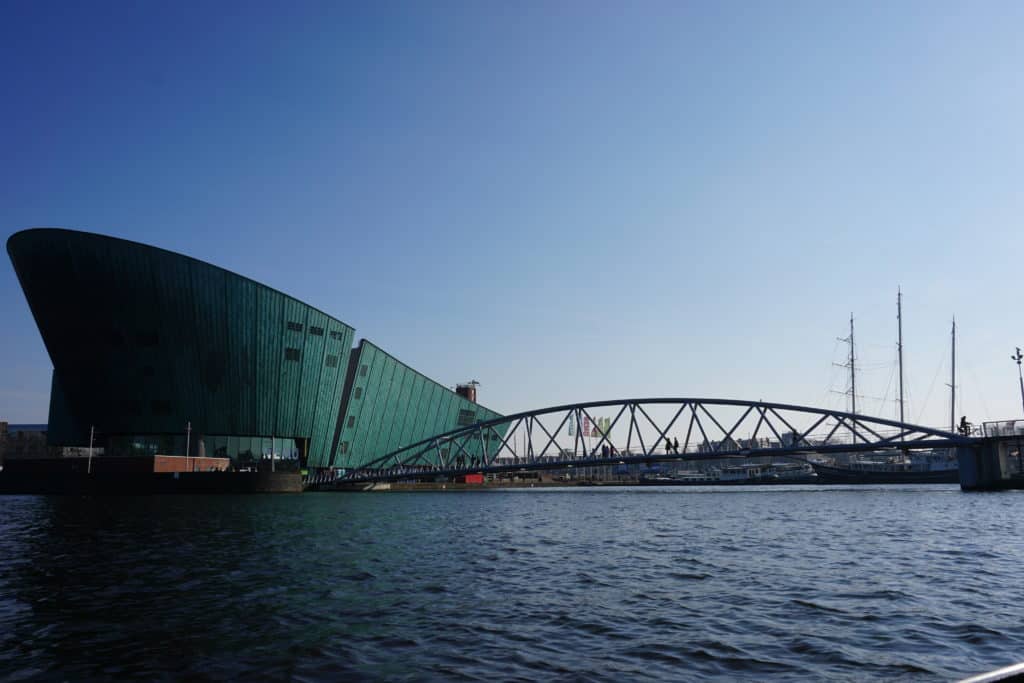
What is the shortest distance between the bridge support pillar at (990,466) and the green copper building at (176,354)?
7384 cm

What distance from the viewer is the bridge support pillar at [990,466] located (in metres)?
77.6

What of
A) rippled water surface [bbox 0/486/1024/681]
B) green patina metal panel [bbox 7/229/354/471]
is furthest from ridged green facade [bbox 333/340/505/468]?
rippled water surface [bbox 0/486/1024/681]

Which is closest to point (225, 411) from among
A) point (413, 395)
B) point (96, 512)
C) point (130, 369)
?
point (130, 369)

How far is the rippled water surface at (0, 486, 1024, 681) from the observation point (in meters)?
11.8

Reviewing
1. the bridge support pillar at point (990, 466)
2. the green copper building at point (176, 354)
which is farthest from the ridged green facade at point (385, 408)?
the bridge support pillar at point (990, 466)

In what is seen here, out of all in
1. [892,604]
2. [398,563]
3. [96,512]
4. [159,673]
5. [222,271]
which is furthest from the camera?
[222,271]

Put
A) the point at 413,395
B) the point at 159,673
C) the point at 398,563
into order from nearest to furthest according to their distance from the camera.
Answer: the point at 159,673 < the point at 398,563 < the point at 413,395

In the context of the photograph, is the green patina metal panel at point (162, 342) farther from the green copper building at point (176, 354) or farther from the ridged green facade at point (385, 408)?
the ridged green facade at point (385, 408)

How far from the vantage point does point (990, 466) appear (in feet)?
255

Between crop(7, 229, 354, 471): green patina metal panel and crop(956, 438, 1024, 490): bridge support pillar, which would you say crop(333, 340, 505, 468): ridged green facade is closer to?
crop(7, 229, 354, 471): green patina metal panel

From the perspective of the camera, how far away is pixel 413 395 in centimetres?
10862

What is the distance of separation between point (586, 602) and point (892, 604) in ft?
22.8

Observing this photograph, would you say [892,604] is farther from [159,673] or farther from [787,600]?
[159,673]

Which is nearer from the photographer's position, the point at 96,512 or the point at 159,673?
the point at 159,673
